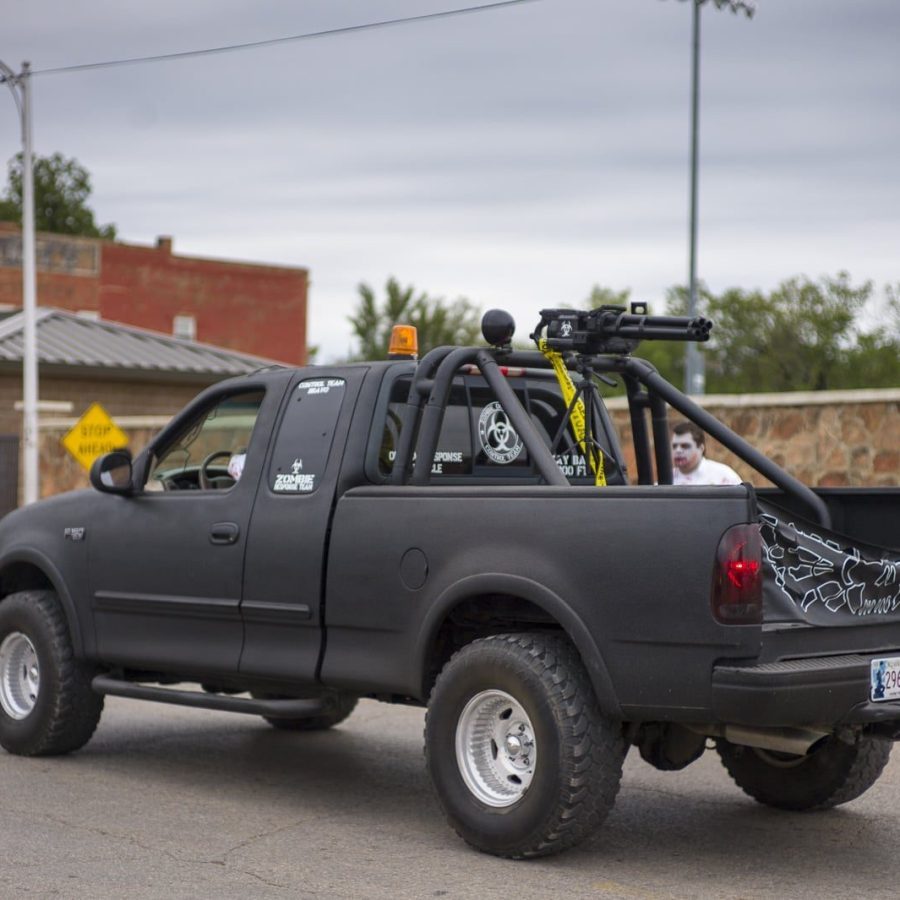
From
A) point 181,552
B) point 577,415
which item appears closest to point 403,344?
point 577,415

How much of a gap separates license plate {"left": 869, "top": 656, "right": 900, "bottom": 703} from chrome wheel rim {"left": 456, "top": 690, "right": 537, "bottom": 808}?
1244 mm

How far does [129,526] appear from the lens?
771 centimetres

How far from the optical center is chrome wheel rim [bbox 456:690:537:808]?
5.88m

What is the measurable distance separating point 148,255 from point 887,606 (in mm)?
46536

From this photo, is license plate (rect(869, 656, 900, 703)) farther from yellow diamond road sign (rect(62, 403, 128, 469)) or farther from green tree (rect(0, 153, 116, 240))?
green tree (rect(0, 153, 116, 240))

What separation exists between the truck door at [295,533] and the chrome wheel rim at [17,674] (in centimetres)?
172

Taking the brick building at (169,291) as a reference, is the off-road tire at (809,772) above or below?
below

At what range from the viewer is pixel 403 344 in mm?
7383

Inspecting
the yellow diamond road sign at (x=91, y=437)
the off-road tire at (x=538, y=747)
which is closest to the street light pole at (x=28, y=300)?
the yellow diamond road sign at (x=91, y=437)

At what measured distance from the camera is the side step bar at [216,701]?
6.86 m

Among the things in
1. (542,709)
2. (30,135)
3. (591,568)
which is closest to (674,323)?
(591,568)

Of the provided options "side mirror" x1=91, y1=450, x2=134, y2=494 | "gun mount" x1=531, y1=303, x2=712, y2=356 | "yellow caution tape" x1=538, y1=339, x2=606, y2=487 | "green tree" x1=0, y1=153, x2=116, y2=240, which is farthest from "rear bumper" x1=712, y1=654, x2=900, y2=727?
"green tree" x1=0, y1=153, x2=116, y2=240

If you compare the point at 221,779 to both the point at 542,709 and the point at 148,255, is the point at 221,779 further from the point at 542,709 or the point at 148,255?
the point at 148,255

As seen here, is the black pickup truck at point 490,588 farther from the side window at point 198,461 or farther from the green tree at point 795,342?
the green tree at point 795,342
